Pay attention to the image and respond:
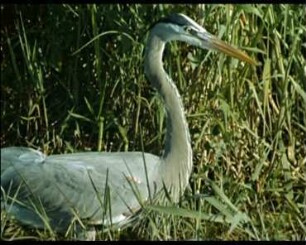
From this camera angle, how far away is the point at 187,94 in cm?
411

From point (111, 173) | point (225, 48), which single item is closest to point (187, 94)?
point (225, 48)

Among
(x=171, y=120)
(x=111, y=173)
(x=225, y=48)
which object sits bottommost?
(x=111, y=173)

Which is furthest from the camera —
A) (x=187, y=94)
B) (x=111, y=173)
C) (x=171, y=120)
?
(x=187, y=94)

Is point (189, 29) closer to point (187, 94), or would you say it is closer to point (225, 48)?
point (225, 48)

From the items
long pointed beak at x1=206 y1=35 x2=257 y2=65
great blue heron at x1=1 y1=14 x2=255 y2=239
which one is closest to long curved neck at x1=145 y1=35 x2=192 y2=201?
great blue heron at x1=1 y1=14 x2=255 y2=239

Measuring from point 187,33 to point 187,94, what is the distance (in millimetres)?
305

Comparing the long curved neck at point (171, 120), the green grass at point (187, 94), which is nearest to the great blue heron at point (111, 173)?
the long curved neck at point (171, 120)

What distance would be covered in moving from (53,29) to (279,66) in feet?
2.44

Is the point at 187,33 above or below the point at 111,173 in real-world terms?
above

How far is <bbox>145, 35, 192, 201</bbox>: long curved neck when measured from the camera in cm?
383

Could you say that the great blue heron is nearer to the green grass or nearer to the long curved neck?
the long curved neck

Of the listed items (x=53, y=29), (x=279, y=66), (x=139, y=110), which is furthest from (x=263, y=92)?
(x=53, y=29)

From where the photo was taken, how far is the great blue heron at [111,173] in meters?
3.58
